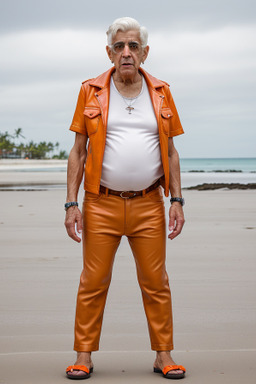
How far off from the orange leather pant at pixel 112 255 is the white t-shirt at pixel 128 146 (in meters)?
0.10

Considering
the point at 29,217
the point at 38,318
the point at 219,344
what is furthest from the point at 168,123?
the point at 29,217

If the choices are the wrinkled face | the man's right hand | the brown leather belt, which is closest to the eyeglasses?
the wrinkled face

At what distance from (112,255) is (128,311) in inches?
59.5

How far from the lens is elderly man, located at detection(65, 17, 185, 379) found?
3588 mm

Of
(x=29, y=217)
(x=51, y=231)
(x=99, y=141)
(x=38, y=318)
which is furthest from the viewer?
(x=29, y=217)

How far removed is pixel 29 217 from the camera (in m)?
11.9

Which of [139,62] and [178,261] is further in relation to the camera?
[178,261]

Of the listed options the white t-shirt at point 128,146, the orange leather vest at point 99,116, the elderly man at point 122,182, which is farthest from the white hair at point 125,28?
the white t-shirt at point 128,146

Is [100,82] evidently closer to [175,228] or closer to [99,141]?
[99,141]

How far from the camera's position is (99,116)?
357 cm

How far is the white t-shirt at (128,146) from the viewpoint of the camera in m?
3.59

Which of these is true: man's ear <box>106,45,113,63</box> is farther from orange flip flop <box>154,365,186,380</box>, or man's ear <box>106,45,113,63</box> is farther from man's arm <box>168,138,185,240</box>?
orange flip flop <box>154,365,186,380</box>

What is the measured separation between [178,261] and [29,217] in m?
5.35

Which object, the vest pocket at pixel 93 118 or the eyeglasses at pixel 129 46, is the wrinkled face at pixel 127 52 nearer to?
the eyeglasses at pixel 129 46
